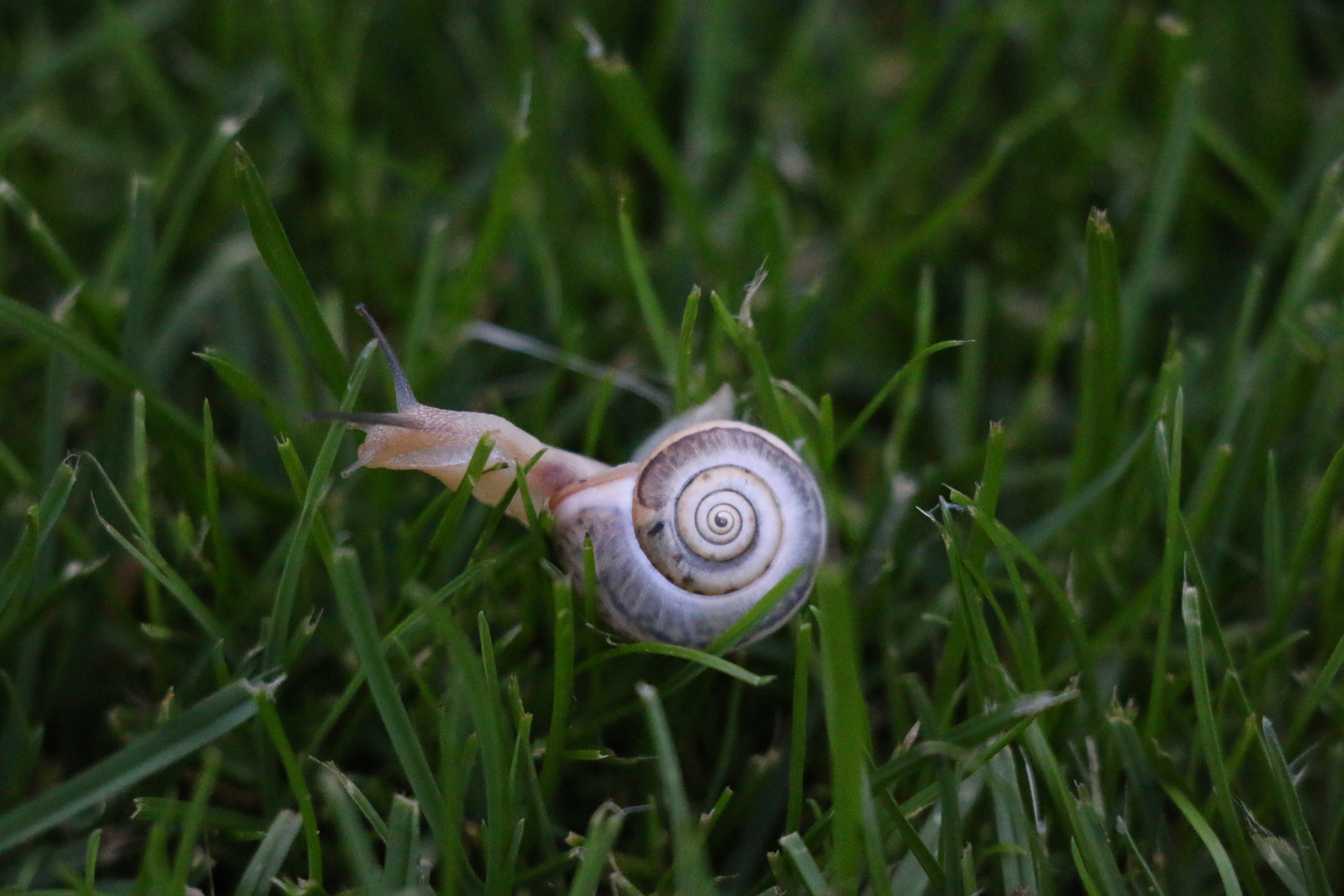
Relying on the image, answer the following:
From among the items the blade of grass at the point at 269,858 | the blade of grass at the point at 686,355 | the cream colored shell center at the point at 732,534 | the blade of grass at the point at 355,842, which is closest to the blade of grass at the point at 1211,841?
the cream colored shell center at the point at 732,534

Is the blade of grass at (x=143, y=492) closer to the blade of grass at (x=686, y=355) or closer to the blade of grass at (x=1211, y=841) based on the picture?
the blade of grass at (x=686, y=355)

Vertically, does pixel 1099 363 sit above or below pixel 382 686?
above

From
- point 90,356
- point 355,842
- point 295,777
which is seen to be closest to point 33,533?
point 90,356

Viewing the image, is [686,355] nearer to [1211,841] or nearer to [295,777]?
[295,777]

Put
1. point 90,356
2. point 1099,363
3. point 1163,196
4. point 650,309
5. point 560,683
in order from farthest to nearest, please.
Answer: point 1163,196
point 650,309
point 1099,363
point 90,356
point 560,683

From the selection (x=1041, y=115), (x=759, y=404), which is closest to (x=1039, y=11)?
(x=1041, y=115)

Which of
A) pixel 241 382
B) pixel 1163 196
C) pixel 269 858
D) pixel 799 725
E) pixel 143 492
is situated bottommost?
pixel 269 858

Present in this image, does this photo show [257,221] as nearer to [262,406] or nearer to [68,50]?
[262,406]

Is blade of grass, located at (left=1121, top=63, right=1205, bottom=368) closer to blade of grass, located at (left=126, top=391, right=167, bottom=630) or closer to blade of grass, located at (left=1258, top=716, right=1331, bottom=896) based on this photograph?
blade of grass, located at (left=1258, top=716, right=1331, bottom=896)
